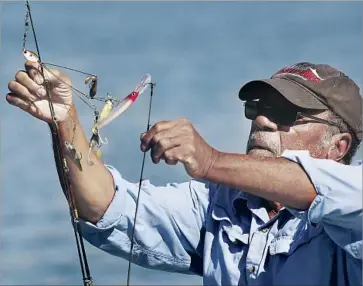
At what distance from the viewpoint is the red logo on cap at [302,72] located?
660 centimetres

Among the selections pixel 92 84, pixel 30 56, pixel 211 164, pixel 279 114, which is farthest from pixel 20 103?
pixel 279 114

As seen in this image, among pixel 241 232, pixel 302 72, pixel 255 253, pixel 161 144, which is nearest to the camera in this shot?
pixel 161 144

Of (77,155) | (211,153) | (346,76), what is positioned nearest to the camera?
(211,153)

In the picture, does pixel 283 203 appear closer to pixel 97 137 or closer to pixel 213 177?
pixel 213 177

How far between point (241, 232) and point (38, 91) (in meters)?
1.27

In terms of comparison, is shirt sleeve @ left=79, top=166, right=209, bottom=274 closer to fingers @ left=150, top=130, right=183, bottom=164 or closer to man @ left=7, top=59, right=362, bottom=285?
man @ left=7, top=59, right=362, bottom=285

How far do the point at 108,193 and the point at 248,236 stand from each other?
0.75 meters

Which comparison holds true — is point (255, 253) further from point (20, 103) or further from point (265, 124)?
point (20, 103)

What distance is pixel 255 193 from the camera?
5.87 metres

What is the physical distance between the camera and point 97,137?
19.8 feet

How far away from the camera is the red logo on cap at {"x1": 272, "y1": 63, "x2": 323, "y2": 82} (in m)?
6.60

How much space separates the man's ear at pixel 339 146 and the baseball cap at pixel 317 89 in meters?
0.06

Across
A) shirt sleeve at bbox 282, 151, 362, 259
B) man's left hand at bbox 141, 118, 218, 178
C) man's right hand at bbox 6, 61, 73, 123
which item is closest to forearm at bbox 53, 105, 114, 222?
man's right hand at bbox 6, 61, 73, 123

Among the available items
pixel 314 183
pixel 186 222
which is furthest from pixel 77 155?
pixel 314 183
